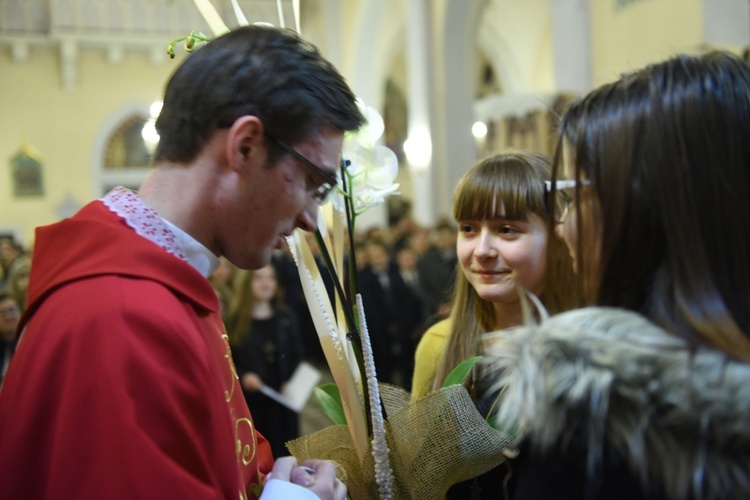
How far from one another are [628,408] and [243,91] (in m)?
0.71

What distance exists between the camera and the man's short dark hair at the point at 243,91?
107 cm

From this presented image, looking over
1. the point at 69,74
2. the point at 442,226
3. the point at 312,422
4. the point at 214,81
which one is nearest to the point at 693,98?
the point at 214,81

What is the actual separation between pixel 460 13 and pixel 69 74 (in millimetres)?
7922

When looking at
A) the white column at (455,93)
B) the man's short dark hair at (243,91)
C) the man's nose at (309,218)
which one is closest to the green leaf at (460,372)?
the man's nose at (309,218)

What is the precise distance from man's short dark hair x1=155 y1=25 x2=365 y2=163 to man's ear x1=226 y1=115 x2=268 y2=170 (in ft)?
0.08

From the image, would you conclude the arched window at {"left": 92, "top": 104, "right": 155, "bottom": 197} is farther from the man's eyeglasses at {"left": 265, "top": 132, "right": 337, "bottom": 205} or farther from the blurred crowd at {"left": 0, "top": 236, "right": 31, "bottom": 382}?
the man's eyeglasses at {"left": 265, "top": 132, "right": 337, "bottom": 205}

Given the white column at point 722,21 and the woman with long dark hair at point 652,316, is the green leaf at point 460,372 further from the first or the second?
the white column at point 722,21

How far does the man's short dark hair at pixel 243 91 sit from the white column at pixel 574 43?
483cm

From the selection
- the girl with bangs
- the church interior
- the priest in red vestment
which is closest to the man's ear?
the priest in red vestment

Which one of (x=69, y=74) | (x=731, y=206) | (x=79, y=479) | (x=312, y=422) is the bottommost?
(x=312, y=422)

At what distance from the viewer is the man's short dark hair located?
3.50 feet

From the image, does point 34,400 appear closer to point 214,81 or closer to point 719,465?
point 214,81

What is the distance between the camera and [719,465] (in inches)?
28.4

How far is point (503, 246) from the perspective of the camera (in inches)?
66.7
